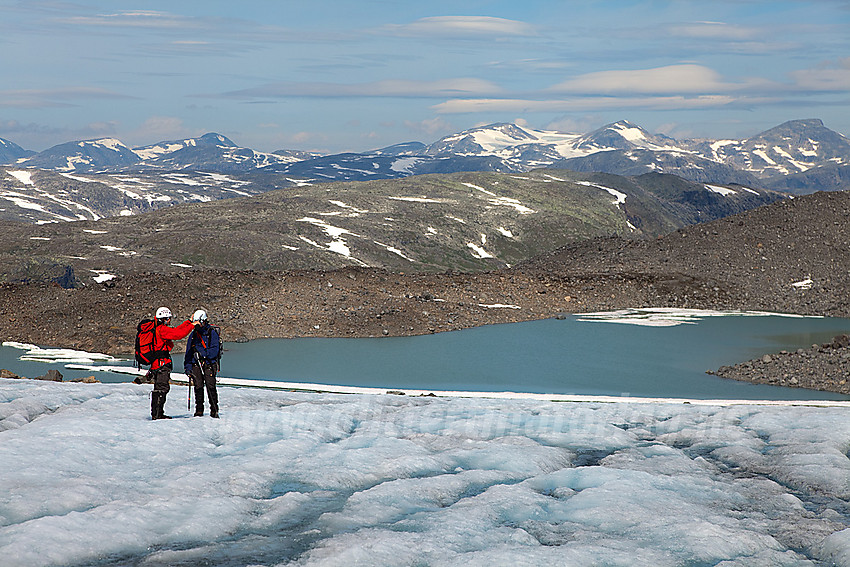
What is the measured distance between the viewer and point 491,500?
42.6 ft

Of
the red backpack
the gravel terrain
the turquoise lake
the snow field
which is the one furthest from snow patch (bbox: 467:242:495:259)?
the red backpack

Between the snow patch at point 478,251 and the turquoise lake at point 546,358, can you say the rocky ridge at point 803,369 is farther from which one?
the snow patch at point 478,251

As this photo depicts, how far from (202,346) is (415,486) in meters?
7.72

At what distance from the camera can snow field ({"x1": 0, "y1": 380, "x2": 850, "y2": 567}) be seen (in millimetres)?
10703

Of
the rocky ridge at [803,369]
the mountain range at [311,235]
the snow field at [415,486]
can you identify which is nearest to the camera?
the snow field at [415,486]

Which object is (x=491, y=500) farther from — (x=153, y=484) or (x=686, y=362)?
(x=686, y=362)

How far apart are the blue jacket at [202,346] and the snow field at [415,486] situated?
1.54m

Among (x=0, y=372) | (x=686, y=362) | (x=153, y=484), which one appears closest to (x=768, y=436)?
(x=153, y=484)

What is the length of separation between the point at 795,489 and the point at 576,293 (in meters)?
37.2

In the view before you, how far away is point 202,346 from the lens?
→ 62.0 feet

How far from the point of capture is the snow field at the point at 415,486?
10.7 metres

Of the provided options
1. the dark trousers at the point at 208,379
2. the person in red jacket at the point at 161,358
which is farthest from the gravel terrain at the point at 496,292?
the person in red jacket at the point at 161,358

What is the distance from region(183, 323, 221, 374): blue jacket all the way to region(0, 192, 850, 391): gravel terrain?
65.0 feet

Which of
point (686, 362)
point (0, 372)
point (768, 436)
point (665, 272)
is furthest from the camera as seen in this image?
point (665, 272)
